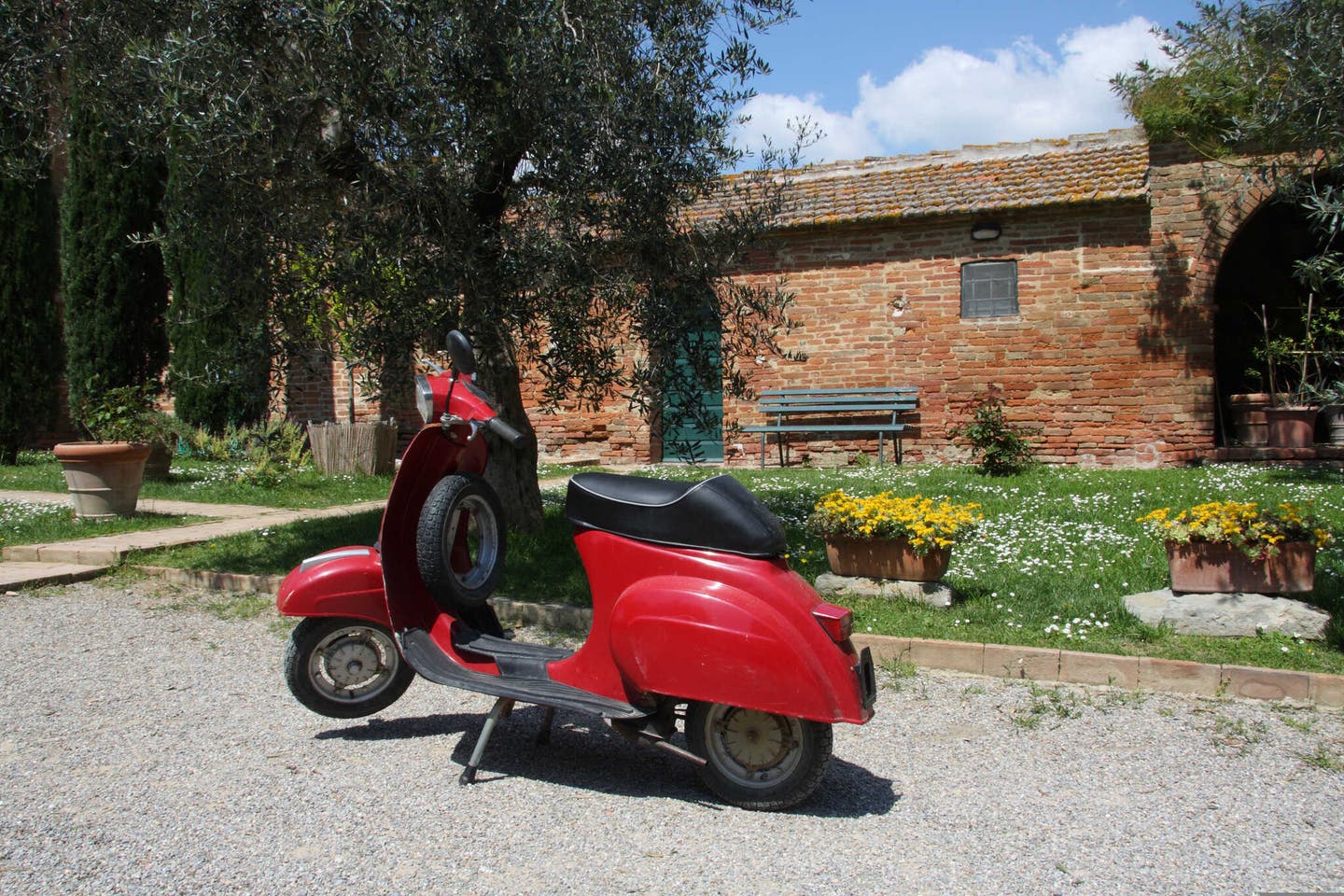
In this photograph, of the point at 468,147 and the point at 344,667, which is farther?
the point at 468,147

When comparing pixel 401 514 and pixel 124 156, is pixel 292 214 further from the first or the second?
pixel 124 156

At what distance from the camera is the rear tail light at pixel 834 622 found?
11.0ft

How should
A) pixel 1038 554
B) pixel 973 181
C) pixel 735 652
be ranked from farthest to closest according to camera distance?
pixel 973 181 < pixel 1038 554 < pixel 735 652

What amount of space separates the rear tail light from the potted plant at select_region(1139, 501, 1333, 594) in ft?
9.35

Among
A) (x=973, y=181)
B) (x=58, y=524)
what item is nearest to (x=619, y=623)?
(x=58, y=524)

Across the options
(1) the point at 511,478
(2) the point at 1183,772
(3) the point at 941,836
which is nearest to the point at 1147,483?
(1) the point at 511,478

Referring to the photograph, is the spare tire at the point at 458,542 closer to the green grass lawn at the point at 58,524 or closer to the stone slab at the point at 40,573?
the stone slab at the point at 40,573

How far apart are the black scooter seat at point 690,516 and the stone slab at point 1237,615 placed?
296cm

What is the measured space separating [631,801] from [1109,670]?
2.59 meters

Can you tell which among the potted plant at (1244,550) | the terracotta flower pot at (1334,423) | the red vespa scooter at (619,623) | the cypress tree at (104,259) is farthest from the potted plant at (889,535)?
the cypress tree at (104,259)

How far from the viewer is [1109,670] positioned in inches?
191

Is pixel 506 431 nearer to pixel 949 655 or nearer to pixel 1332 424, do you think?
pixel 949 655

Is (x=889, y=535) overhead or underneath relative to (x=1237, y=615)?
overhead

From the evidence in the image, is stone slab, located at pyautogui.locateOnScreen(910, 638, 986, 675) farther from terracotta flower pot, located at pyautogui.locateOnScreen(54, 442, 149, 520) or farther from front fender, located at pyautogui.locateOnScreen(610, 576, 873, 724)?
terracotta flower pot, located at pyautogui.locateOnScreen(54, 442, 149, 520)
